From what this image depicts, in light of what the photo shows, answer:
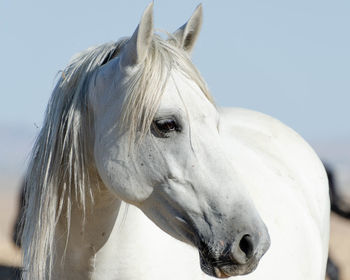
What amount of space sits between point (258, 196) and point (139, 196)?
3.93ft

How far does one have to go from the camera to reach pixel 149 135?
270 cm

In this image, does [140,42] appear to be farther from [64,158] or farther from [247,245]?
[247,245]

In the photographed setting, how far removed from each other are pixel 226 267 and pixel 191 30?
96cm

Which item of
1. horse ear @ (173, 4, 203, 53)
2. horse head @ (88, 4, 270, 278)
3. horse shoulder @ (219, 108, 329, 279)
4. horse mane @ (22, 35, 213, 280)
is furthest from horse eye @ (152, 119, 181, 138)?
horse shoulder @ (219, 108, 329, 279)

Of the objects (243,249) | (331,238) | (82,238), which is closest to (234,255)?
(243,249)

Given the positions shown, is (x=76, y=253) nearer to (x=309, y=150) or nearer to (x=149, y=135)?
→ (x=149, y=135)

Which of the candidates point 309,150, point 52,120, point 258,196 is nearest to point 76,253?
point 52,120

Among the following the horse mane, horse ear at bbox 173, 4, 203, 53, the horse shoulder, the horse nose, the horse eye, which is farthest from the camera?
the horse shoulder

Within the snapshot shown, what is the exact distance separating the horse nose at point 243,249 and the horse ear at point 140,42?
A: 703 mm

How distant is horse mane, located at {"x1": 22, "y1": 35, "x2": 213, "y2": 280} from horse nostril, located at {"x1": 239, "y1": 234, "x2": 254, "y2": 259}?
52 cm

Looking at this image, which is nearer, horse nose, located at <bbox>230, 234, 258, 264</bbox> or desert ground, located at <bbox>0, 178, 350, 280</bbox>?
horse nose, located at <bbox>230, 234, 258, 264</bbox>

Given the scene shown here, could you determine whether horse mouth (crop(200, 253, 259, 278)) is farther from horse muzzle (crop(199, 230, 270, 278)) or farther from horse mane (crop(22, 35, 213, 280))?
horse mane (crop(22, 35, 213, 280))

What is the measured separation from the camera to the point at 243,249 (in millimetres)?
2598

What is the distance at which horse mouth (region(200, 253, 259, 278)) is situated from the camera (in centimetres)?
263
